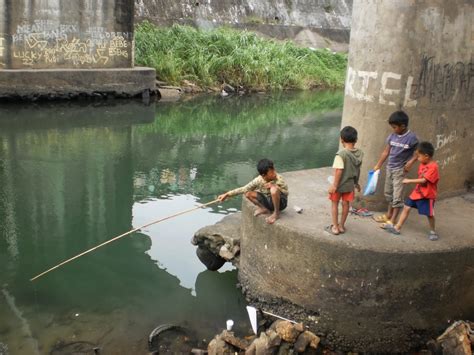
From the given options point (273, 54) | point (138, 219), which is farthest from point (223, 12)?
point (138, 219)

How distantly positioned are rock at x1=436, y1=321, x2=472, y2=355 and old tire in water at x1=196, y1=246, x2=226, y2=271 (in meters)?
2.45

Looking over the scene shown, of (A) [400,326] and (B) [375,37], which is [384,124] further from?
(A) [400,326]

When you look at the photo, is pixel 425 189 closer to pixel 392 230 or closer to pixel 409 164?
pixel 409 164

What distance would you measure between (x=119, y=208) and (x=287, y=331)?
426 cm

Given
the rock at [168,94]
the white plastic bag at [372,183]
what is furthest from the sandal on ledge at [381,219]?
the rock at [168,94]

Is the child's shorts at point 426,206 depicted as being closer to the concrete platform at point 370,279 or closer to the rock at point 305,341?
the concrete platform at point 370,279

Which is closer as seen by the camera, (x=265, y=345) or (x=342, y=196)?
(x=265, y=345)

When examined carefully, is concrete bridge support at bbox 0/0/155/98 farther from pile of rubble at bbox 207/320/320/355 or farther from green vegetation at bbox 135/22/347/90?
pile of rubble at bbox 207/320/320/355

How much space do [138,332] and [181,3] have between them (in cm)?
2128

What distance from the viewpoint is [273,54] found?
23.0 m

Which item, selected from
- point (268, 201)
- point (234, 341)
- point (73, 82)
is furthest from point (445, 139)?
point (73, 82)

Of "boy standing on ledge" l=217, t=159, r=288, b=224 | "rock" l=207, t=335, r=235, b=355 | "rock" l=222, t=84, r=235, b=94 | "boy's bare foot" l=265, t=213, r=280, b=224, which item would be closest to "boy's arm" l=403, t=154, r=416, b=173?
"boy standing on ledge" l=217, t=159, r=288, b=224

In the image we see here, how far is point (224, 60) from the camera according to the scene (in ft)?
68.1

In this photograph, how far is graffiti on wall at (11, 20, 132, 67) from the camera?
49.5ft
